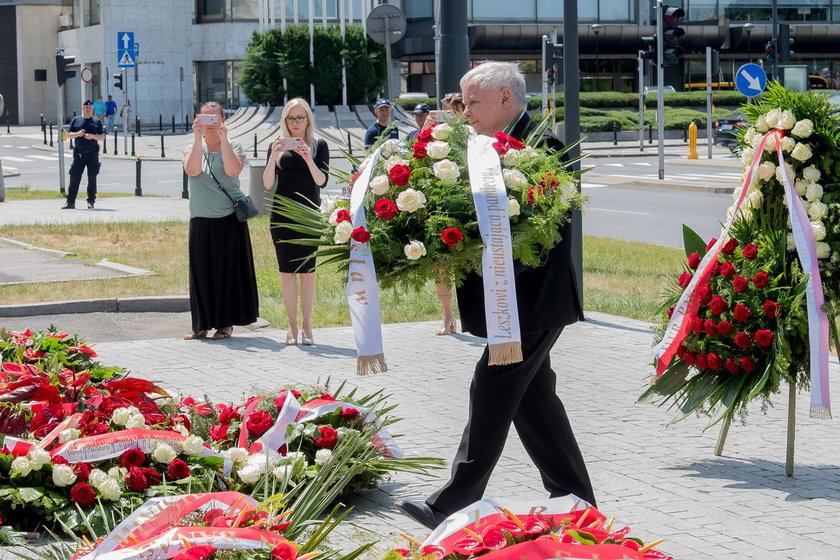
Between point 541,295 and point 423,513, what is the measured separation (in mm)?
1039

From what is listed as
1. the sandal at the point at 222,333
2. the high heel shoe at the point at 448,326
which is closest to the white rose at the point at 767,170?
the high heel shoe at the point at 448,326

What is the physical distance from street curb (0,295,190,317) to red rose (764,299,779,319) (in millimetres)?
7399

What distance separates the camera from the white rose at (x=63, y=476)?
17.0 feet

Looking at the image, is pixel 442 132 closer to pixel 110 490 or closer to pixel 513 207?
pixel 513 207

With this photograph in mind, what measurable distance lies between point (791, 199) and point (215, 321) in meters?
5.77

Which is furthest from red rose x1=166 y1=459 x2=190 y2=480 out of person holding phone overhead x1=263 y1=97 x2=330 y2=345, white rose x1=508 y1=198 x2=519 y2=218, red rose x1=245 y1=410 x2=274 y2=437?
person holding phone overhead x1=263 y1=97 x2=330 y2=345

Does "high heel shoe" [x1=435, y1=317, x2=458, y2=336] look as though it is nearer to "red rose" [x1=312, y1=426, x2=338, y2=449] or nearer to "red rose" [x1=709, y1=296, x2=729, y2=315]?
"red rose" [x1=709, y1=296, x2=729, y2=315]

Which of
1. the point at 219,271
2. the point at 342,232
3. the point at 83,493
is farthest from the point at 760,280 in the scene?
the point at 219,271

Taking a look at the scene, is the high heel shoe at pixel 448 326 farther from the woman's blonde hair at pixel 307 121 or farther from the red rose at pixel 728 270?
the red rose at pixel 728 270

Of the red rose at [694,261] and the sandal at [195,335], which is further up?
the red rose at [694,261]

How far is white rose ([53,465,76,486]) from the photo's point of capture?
17.0 ft

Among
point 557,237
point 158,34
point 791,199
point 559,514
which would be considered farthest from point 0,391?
point 158,34

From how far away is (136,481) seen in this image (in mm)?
5180

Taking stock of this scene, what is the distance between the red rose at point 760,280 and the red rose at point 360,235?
7.67ft
